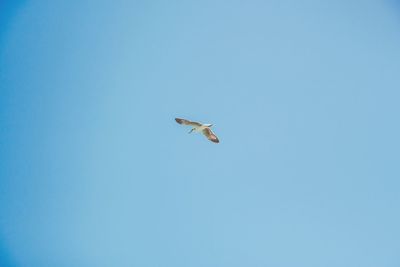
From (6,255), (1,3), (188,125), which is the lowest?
(6,255)

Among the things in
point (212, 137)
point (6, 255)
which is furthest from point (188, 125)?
point (6, 255)

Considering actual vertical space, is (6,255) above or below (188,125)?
below

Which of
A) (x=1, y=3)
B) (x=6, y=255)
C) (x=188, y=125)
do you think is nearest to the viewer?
(x=188, y=125)

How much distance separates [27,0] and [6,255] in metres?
3.63

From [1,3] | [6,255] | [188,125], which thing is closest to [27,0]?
[1,3]

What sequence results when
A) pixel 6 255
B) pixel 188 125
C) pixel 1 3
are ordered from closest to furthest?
pixel 188 125, pixel 1 3, pixel 6 255

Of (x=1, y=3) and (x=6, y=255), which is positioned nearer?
(x=1, y=3)

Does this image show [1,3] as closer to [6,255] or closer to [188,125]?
[188,125]

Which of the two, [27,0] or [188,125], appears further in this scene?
[27,0]

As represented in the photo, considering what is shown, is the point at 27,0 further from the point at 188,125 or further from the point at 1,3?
the point at 188,125

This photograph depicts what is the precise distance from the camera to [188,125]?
4.37 meters

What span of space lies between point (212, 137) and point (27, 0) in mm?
3061

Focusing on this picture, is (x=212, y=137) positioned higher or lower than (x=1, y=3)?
lower

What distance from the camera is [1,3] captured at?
546cm
